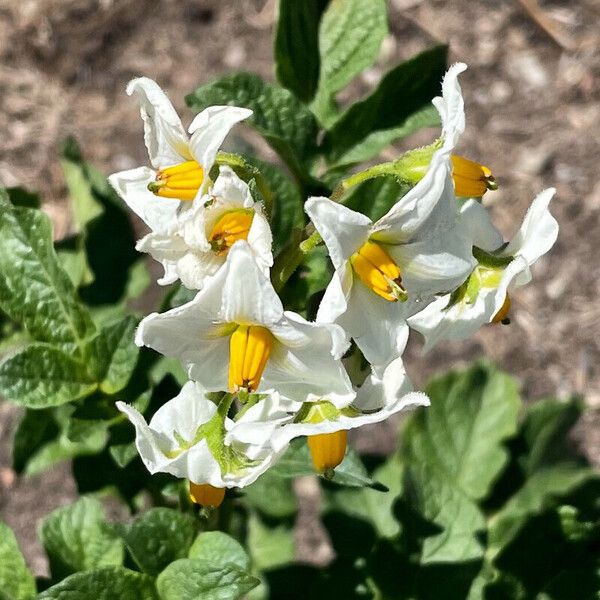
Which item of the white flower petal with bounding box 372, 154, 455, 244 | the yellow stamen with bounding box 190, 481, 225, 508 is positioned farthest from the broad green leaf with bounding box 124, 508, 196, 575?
the white flower petal with bounding box 372, 154, 455, 244

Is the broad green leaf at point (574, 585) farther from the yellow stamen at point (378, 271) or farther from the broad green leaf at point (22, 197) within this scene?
the broad green leaf at point (22, 197)

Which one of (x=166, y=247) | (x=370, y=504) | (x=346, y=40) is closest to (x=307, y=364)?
(x=166, y=247)

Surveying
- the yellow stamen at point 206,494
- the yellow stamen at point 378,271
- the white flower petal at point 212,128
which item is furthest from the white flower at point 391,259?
the yellow stamen at point 206,494

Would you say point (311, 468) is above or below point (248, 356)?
below

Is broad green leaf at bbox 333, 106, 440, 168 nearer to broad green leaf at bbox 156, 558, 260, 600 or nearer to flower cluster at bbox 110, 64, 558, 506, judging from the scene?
flower cluster at bbox 110, 64, 558, 506

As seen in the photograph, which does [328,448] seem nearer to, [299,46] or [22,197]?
[299,46]

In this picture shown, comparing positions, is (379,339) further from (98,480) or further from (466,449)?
(466,449)
